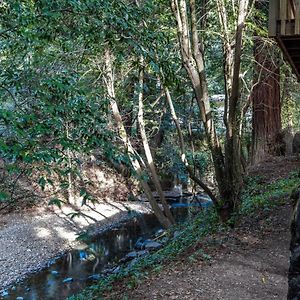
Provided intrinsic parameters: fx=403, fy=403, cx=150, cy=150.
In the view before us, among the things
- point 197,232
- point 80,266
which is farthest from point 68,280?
point 197,232

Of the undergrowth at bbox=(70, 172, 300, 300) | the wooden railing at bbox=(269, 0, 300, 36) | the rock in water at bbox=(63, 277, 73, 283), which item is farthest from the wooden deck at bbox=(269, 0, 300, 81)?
the rock in water at bbox=(63, 277, 73, 283)

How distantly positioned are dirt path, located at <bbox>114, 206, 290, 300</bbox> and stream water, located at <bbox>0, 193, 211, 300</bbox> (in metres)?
4.59

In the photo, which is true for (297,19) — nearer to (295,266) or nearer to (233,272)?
(295,266)

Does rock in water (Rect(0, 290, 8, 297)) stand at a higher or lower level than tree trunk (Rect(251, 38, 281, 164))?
lower

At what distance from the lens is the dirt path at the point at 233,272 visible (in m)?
4.91

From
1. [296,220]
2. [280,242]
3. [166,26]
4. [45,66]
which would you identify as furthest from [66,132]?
[166,26]

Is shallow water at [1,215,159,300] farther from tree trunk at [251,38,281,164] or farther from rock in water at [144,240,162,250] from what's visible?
tree trunk at [251,38,281,164]

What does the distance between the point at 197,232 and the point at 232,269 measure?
2.78m

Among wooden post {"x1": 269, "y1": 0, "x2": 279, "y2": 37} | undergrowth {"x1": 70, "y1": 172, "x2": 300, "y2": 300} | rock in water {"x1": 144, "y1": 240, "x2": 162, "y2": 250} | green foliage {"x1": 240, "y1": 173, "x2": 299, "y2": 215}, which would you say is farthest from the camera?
rock in water {"x1": 144, "y1": 240, "x2": 162, "y2": 250}

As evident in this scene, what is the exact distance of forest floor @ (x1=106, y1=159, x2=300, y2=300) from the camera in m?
4.93

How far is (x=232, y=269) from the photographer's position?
5.49 m

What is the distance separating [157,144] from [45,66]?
15861 millimetres

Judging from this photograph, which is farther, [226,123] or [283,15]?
[226,123]

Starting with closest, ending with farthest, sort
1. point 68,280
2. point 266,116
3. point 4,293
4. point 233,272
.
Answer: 1. point 233,272
2. point 4,293
3. point 68,280
4. point 266,116
